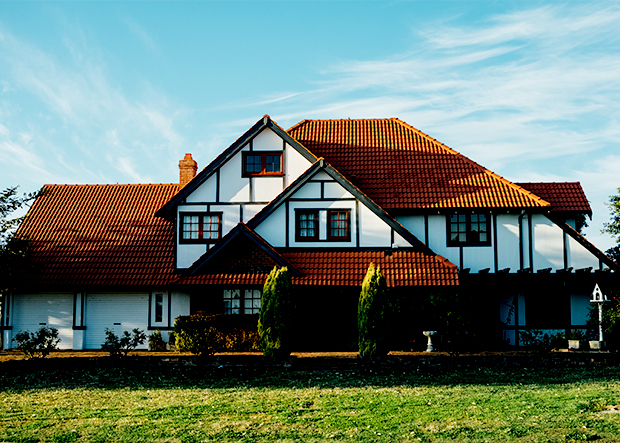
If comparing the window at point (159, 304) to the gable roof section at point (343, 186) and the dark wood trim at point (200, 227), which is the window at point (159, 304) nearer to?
the dark wood trim at point (200, 227)

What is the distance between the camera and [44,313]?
2491cm

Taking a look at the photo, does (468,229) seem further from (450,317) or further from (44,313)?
(44,313)

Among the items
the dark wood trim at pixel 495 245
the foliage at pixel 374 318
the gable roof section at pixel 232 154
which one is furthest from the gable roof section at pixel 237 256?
the dark wood trim at pixel 495 245

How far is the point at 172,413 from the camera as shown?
453 inches

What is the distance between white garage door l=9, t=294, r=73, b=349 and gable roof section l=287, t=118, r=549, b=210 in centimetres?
1187

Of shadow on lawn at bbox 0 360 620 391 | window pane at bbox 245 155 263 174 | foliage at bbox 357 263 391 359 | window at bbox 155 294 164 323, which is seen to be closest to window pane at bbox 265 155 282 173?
window pane at bbox 245 155 263 174

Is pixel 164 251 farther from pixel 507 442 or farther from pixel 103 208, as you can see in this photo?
pixel 507 442

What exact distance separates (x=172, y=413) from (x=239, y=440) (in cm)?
251

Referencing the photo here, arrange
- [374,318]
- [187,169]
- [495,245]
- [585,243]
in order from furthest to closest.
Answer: [187,169]
[495,245]
[585,243]
[374,318]

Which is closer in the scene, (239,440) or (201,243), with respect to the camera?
(239,440)

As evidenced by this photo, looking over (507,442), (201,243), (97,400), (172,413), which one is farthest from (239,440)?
(201,243)

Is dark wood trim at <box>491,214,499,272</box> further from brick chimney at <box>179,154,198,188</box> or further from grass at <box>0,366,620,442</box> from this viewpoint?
brick chimney at <box>179,154,198,188</box>

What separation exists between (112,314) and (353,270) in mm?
9947

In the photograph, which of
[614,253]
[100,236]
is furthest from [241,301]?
[614,253]
